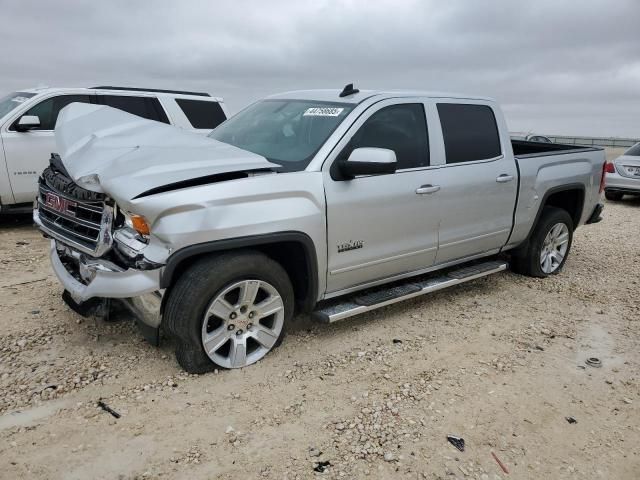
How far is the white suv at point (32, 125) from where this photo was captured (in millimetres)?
7090

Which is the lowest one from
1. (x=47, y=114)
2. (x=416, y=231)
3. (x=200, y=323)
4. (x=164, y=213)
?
(x=200, y=323)

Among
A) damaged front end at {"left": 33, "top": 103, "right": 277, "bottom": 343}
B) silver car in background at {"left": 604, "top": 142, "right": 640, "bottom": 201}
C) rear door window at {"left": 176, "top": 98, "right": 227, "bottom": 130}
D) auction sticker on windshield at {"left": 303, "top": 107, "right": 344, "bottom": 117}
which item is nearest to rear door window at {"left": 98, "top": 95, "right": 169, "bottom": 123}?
rear door window at {"left": 176, "top": 98, "right": 227, "bottom": 130}

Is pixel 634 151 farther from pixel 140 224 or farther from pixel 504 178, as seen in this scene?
pixel 140 224

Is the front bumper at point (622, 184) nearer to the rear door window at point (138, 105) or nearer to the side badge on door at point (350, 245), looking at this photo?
the rear door window at point (138, 105)

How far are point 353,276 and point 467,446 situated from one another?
4.87 feet

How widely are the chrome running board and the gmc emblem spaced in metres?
1.74

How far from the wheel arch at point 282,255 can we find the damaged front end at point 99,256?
0.14m

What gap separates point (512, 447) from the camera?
288cm

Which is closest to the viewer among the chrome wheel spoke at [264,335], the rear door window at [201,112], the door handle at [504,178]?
the chrome wheel spoke at [264,335]

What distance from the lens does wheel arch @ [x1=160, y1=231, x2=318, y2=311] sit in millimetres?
3076

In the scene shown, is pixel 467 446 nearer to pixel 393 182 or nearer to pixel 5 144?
pixel 393 182

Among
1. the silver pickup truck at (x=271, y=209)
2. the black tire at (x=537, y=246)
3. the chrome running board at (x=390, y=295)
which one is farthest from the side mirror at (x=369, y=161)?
the black tire at (x=537, y=246)

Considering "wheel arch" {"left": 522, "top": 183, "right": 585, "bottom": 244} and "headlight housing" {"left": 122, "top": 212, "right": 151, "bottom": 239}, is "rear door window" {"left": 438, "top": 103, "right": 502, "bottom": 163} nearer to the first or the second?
"wheel arch" {"left": 522, "top": 183, "right": 585, "bottom": 244}

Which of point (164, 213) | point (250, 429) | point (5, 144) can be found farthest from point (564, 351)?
point (5, 144)
